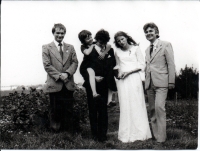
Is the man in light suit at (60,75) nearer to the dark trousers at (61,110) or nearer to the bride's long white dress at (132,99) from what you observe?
Answer: the dark trousers at (61,110)

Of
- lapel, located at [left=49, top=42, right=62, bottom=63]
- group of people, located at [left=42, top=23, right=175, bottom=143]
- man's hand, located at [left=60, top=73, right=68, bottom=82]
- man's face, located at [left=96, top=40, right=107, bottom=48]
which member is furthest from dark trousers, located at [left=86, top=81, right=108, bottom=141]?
lapel, located at [left=49, top=42, right=62, bottom=63]

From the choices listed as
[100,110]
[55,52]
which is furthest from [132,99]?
[55,52]

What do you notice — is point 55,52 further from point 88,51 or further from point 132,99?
point 132,99

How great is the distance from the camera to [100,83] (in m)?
3.87

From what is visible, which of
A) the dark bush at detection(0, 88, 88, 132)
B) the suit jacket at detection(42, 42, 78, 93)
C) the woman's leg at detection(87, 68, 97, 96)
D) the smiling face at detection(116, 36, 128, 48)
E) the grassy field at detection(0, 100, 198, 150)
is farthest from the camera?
the dark bush at detection(0, 88, 88, 132)

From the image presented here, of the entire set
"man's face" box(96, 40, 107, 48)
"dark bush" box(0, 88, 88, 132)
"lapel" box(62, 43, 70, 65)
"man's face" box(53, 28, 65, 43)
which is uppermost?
"man's face" box(53, 28, 65, 43)

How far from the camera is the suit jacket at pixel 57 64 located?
13.5 feet

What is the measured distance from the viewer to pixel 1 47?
4629 mm

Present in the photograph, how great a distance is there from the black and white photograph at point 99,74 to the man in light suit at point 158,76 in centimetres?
1

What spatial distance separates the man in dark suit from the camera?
3857 mm

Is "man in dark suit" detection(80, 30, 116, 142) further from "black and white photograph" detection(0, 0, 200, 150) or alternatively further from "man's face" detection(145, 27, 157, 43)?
"man's face" detection(145, 27, 157, 43)

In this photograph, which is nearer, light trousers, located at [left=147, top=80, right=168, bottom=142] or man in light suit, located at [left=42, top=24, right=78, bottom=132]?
light trousers, located at [left=147, top=80, right=168, bottom=142]

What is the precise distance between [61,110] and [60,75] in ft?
1.92

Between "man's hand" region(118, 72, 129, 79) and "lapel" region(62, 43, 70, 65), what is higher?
"lapel" region(62, 43, 70, 65)
